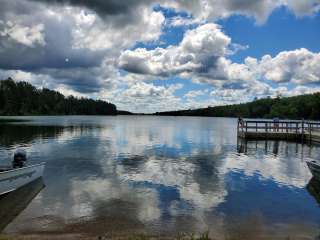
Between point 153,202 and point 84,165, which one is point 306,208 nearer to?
point 153,202

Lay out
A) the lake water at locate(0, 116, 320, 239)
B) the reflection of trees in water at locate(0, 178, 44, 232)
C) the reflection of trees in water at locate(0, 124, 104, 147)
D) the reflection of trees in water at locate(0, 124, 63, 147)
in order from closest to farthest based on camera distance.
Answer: the lake water at locate(0, 116, 320, 239) → the reflection of trees in water at locate(0, 178, 44, 232) → the reflection of trees in water at locate(0, 124, 63, 147) → the reflection of trees in water at locate(0, 124, 104, 147)

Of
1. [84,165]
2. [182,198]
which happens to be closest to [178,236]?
[182,198]

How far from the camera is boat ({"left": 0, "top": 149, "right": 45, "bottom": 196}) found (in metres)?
15.5

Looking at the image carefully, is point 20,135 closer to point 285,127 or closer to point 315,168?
point 285,127

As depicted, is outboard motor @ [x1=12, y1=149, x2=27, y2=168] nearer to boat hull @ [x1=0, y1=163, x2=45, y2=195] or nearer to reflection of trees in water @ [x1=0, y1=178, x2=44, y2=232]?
boat hull @ [x1=0, y1=163, x2=45, y2=195]

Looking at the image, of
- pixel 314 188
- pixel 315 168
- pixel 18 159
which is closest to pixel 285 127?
pixel 315 168

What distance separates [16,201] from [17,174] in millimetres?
1882

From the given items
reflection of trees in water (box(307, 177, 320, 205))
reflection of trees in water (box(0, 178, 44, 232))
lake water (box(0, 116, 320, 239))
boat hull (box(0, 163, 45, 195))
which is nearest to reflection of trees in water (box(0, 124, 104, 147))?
lake water (box(0, 116, 320, 239))

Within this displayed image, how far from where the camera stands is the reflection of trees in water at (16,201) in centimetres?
1300

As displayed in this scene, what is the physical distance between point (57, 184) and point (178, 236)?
1074 cm

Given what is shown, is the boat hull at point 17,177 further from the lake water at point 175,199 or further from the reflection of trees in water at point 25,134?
the reflection of trees in water at point 25,134

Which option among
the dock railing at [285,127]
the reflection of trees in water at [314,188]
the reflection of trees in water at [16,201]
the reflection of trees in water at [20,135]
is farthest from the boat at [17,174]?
the dock railing at [285,127]

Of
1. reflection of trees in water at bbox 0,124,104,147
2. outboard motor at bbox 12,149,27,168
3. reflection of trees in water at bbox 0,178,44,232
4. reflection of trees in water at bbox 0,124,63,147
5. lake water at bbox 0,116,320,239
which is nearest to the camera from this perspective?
lake water at bbox 0,116,320,239

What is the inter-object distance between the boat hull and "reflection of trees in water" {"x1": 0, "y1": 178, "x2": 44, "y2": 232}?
296mm
